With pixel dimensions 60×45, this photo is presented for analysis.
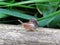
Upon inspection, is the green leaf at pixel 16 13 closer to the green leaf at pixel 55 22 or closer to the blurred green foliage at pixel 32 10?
the blurred green foliage at pixel 32 10

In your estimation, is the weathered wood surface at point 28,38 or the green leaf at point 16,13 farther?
the green leaf at point 16,13

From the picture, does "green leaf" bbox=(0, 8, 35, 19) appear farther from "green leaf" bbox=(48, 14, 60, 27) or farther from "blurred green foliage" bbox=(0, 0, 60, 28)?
"green leaf" bbox=(48, 14, 60, 27)

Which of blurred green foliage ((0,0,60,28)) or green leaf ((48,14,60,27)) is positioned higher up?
blurred green foliage ((0,0,60,28))

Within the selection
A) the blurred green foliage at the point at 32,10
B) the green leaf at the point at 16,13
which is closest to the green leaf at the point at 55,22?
the blurred green foliage at the point at 32,10

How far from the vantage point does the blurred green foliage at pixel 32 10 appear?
88 centimetres

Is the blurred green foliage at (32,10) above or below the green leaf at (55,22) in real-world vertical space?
above

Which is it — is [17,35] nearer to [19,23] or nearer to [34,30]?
[34,30]

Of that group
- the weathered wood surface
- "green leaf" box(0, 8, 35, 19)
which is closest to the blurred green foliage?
"green leaf" box(0, 8, 35, 19)

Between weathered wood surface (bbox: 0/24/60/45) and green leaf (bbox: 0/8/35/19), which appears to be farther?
green leaf (bbox: 0/8/35/19)

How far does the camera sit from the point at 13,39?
24.8 inches

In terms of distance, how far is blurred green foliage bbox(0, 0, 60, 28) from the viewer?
883mm

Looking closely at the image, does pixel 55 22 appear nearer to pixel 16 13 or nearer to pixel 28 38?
pixel 16 13

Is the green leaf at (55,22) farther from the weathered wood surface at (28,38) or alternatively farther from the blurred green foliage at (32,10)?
the weathered wood surface at (28,38)

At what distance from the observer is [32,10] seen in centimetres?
103
